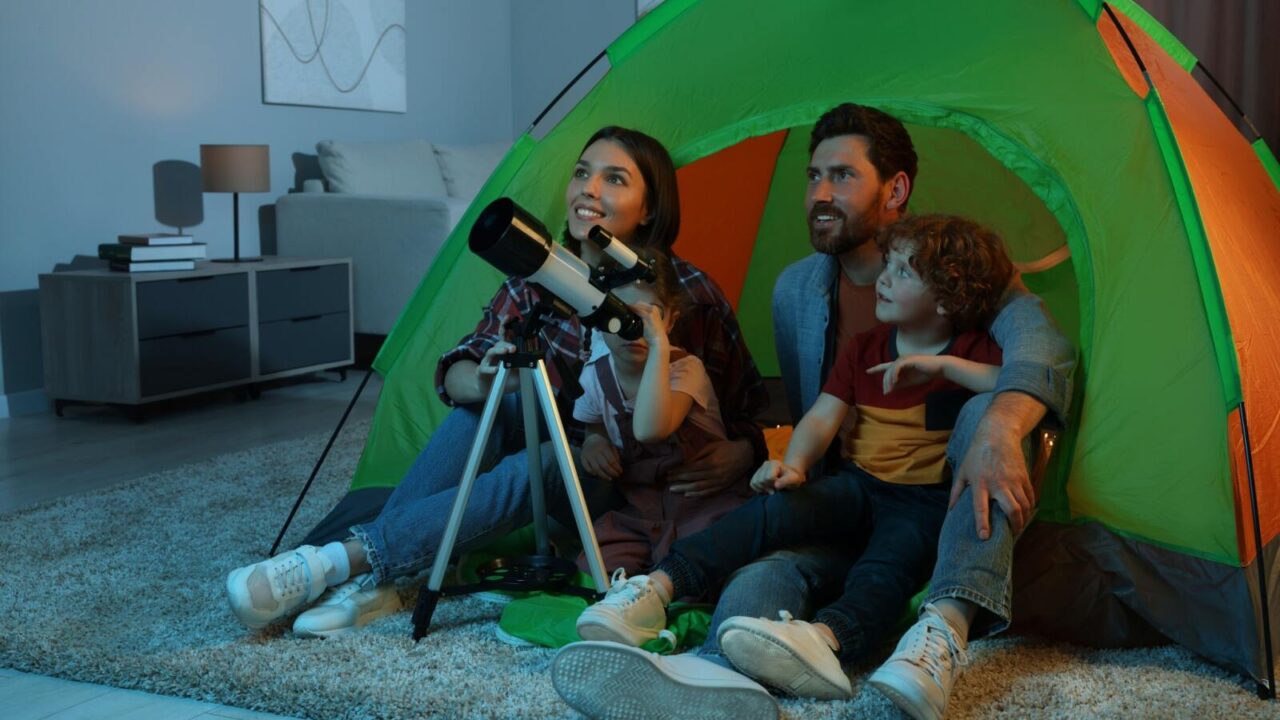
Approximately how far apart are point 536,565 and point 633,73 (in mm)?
994

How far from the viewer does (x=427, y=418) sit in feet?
8.00

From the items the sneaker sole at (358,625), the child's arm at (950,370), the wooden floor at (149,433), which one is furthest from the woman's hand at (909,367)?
the wooden floor at (149,433)

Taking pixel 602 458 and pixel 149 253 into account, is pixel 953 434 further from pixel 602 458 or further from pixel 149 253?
pixel 149 253

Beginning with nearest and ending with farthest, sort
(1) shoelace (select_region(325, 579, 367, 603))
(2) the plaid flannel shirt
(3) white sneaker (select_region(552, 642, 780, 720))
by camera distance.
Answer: (3) white sneaker (select_region(552, 642, 780, 720)) < (1) shoelace (select_region(325, 579, 367, 603)) < (2) the plaid flannel shirt

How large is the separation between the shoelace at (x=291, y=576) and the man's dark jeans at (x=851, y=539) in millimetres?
508

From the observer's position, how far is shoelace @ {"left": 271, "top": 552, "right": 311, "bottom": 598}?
6.16 feet

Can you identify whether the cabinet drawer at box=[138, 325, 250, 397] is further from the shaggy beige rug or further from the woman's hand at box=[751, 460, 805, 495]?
the woman's hand at box=[751, 460, 805, 495]

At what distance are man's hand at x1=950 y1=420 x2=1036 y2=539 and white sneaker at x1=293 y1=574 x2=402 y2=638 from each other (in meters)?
0.85

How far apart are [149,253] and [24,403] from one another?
23.5 inches

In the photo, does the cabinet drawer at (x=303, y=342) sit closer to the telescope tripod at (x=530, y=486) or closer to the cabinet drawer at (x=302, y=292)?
the cabinet drawer at (x=302, y=292)

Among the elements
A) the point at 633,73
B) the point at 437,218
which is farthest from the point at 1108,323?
the point at 437,218

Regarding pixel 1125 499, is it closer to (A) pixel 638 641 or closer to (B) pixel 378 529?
(A) pixel 638 641

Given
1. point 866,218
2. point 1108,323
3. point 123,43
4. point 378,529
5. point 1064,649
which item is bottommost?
point 1064,649

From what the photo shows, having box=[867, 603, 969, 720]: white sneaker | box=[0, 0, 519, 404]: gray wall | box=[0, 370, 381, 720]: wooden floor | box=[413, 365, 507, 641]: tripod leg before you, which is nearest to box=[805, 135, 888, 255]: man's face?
box=[413, 365, 507, 641]: tripod leg
